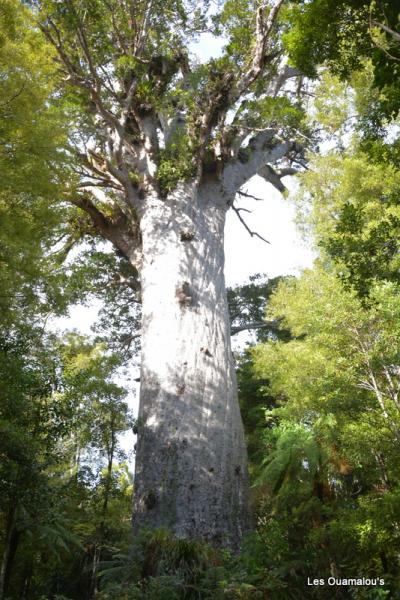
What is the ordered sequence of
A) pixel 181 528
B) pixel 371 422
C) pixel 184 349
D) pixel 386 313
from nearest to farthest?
pixel 181 528 → pixel 184 349 → pixel 371 422 → pixel 386 313

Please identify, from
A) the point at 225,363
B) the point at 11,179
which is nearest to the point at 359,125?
the point at 225,363

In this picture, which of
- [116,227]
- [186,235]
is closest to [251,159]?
[116,227]

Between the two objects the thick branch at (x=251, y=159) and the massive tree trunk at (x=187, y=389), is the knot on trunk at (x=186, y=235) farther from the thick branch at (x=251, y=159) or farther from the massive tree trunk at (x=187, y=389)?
the thick branch at (x=251, y=159)

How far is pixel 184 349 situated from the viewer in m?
5.87

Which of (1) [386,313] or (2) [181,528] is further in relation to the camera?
(1) [386,313]

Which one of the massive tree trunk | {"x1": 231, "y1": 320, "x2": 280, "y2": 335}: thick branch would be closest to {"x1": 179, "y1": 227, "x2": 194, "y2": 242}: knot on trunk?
the massive tree trunk

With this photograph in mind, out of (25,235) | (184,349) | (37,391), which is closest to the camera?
(25,235)

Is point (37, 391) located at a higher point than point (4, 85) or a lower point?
lower

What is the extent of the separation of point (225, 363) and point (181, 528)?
219 centimetres

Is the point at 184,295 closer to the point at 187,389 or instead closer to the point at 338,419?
the point at 187,389

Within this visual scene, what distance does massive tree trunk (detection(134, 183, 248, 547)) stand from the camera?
4691mm

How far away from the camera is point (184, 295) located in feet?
21.0

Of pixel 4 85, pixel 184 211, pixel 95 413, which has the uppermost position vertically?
pixel 184 211

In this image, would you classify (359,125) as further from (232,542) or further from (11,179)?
(232,542)
